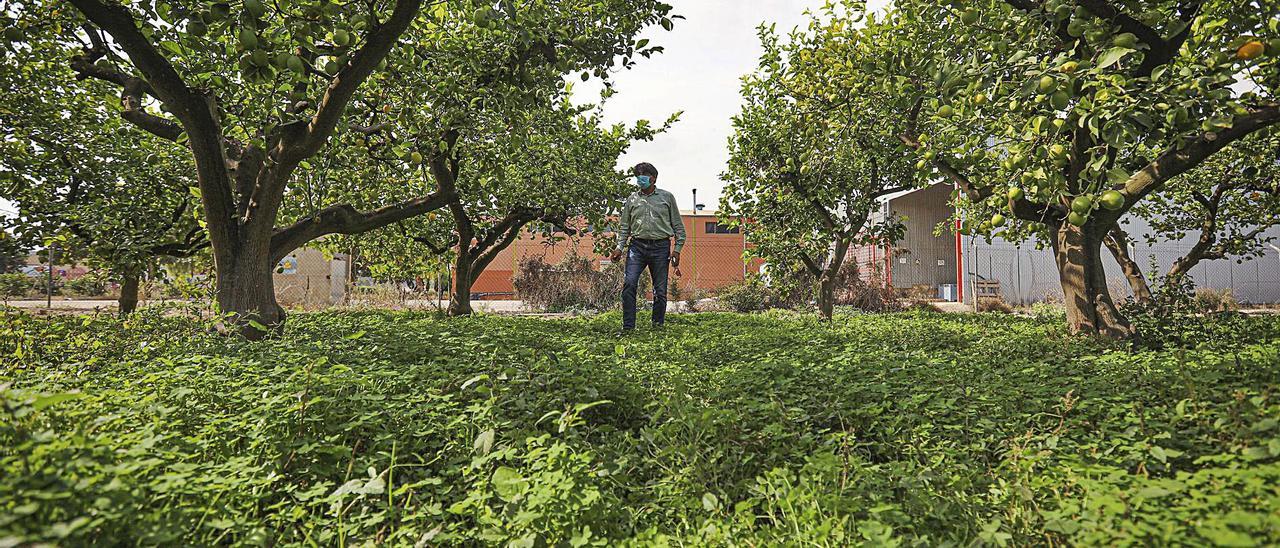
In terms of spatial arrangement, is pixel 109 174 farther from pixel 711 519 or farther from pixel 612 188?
pixel 711 519

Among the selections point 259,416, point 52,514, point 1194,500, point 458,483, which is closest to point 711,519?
point 458,483

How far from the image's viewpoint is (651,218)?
24.5 ft

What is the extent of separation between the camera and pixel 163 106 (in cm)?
494

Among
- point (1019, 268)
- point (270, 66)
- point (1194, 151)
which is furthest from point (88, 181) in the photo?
point (1019, 268)

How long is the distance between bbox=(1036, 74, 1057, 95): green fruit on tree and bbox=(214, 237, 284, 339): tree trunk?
6.22 metres

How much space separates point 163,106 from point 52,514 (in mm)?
4953

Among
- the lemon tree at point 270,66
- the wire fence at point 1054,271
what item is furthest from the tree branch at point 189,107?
the wire fence at point 1054,271

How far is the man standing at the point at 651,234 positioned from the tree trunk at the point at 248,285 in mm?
3786

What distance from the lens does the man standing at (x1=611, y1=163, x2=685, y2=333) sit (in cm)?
745

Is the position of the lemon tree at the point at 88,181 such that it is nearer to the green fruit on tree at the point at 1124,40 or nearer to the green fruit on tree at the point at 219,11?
the green fruit on tree at the point at 219,11

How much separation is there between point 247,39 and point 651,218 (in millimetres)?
4894

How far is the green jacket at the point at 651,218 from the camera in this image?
745 cm

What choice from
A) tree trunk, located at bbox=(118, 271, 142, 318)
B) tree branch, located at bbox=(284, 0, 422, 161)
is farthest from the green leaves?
tree trunk, located at bbox=(118, 271, 142, 318)

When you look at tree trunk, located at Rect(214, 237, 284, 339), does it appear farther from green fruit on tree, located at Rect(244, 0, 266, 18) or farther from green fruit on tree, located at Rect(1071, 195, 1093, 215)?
green fruit on tree, located at Rect(1071, 195, 1093, 215)
